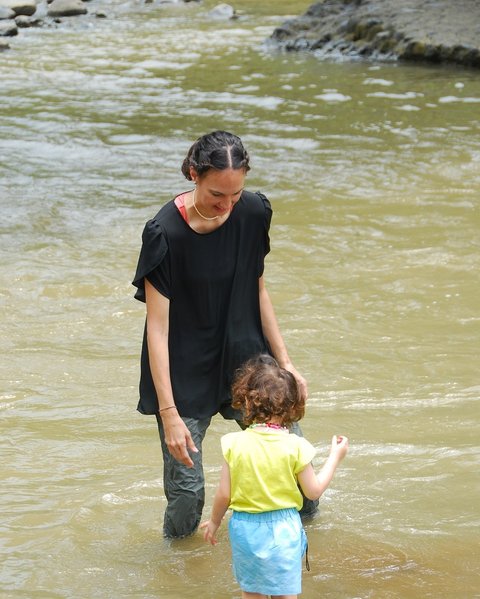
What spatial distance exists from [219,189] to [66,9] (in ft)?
71.4

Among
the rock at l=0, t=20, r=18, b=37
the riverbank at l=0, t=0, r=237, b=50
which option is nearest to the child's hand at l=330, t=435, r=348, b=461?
the rock at l=0, t=20, r=18, b=37

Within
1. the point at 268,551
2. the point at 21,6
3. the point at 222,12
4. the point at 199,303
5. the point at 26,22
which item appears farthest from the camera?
the point at 21,6

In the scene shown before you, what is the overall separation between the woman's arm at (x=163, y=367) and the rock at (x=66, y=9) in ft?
71.0

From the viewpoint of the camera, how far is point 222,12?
932 inches

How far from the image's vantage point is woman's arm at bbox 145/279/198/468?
378cm

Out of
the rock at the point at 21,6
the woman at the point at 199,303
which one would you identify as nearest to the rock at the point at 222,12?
the rock at the point at 21,6

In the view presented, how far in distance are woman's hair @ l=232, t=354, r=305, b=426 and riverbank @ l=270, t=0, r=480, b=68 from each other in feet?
45.7

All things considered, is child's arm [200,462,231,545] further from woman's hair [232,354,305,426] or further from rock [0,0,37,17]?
rock [0,0,37,17]

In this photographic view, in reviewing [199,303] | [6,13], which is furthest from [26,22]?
[199,303]

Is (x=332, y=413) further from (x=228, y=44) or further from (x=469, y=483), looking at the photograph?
(x=228, y=44)

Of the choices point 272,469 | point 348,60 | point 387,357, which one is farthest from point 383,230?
point 348,60

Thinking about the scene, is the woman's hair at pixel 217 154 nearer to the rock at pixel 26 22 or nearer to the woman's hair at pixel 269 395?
the woman's hair at pixel 269 395

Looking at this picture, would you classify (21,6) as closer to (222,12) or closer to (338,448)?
(222,12)

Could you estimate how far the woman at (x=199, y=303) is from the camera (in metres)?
3.68
